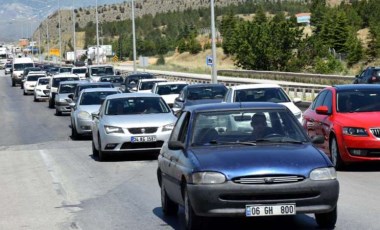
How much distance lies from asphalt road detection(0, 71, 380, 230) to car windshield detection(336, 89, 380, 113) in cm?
109


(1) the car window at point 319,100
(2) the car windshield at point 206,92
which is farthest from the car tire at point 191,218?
(2) the car windshield at point 206,92

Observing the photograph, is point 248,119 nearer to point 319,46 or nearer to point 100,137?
point 100,137

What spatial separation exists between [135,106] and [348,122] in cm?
650

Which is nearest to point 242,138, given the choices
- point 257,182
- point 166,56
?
point 257,182

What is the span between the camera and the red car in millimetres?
16328

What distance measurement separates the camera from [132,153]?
21.1 meters

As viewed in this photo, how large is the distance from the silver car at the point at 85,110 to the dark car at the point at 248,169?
1660 cm

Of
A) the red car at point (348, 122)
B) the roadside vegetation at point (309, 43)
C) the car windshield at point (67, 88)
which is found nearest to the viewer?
the red car at point (348, 122)

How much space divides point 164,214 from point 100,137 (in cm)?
888

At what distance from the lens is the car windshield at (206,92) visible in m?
31.2

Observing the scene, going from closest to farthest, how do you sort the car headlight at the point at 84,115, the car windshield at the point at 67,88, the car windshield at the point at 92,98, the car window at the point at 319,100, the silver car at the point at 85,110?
the car window at the point at 319,100 → the silver car at the point at 85,110 → the car headlight at the point at 84,115 → the car windshield at the point at 92,98 → the car windshield at the point at 67,88

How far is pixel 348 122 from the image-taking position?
1659cm

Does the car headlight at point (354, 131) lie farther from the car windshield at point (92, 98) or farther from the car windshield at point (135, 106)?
the car windshield at point (92, 98)

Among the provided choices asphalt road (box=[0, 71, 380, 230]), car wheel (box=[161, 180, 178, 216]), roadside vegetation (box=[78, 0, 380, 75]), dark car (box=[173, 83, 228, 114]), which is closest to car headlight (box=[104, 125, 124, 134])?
asphalt road (box=[0, 71, 380, 230])
